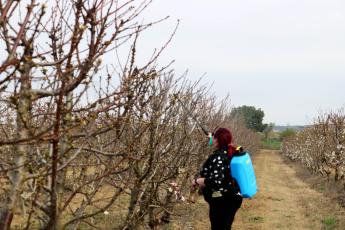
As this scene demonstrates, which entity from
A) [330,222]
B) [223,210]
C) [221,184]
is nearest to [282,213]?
[330,222]

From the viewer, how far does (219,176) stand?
584cm

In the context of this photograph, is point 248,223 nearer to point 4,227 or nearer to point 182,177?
point 182,177

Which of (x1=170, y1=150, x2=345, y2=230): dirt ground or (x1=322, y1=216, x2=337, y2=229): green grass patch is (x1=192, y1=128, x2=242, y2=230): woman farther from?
(x1=322, y1=216, x2=337, y2=229): green grass patch

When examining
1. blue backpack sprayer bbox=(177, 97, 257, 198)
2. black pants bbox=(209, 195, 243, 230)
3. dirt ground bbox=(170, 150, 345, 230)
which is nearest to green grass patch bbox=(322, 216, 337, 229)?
dirt ground bbox=(170, 150, 345, 230)

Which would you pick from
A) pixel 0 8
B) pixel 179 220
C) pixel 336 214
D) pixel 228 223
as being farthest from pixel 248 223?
pixel 0 8

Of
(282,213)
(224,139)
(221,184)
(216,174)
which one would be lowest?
(282,213)

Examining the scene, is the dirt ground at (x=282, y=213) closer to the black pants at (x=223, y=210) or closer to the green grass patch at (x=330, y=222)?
the green grass patch at (x=330, y=222)

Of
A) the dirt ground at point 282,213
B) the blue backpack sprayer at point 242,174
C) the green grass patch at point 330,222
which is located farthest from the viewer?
the dirt ground at point 282,213

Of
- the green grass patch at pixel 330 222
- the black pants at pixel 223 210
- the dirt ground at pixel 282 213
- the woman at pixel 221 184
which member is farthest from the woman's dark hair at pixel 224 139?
the green grass patch at pixel 330 222

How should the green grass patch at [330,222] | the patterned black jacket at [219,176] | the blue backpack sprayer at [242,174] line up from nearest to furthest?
the blue backpack sprayer at [242,174], the patterned black jacket at [219,176], the green grass patch at [330,222]

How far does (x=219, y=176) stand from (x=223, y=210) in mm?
433

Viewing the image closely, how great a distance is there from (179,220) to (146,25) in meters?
8.98

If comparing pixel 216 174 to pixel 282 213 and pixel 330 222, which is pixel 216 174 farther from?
pixel 282 213

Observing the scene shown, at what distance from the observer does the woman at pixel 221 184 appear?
19.1 feet
